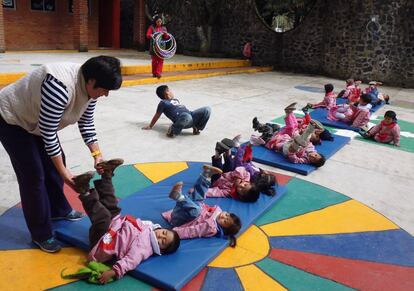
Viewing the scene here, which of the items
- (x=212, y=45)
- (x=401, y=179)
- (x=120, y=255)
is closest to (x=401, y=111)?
(x=401, y=179)

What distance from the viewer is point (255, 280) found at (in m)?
3.07

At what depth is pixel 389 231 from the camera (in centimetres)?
399

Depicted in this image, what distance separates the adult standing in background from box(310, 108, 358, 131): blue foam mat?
20.2ft

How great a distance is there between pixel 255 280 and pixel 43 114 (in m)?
1.94

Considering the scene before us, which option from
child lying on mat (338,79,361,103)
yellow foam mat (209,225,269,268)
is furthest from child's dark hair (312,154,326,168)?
child lying on mat (338,79,361,103)

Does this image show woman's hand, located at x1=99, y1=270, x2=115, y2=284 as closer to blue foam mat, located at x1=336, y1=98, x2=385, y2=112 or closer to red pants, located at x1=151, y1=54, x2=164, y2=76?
blue foam mat, located at x1=336, y1=98, x2=385, y2=112

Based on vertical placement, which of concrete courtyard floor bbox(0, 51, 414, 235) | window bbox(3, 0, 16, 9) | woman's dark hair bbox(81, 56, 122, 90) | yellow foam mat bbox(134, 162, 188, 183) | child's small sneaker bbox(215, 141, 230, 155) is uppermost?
window bbox(3, 0, 16, 9)

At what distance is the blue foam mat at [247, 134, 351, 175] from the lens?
17.9 ft

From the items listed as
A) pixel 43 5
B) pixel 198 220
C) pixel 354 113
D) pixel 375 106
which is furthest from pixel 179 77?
pixel 198 220

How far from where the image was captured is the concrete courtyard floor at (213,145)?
4891 millimetres

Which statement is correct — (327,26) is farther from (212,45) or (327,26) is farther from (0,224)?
(0,224)

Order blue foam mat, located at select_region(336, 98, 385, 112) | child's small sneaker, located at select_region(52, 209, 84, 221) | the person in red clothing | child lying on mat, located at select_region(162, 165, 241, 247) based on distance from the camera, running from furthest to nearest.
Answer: the person in red clothing < blue foam mat, located at select_region(336, 98, 385, 112) < child's small sneaker, located at select_region(52, 209, 84, 221) < child lying on mat, located at select_region(162, 165, 241, 247)

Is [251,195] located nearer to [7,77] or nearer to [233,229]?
[233,229]

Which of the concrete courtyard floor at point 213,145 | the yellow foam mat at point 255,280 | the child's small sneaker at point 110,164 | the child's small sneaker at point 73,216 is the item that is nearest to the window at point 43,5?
the concrete courtyard floor at point 213,145
